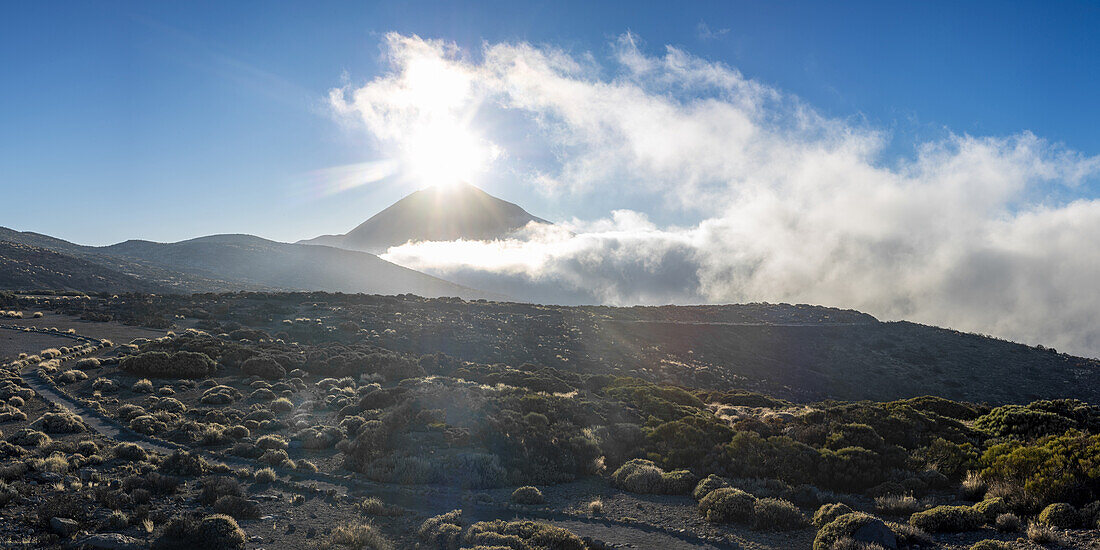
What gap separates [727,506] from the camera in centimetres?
1186

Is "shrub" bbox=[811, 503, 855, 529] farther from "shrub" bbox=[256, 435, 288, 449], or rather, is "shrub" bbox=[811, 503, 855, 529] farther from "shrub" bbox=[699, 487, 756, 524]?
"shrub" bbox=[256, 435, 288, 449]

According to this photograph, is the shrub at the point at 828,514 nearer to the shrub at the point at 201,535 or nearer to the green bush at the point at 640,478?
the green bush at the point at 640,478

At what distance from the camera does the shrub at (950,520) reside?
9.83m

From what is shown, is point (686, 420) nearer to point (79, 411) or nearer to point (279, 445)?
point (279, 445)

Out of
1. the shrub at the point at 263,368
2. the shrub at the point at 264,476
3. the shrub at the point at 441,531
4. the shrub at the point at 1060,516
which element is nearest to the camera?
the shrub at the point at 1060,516

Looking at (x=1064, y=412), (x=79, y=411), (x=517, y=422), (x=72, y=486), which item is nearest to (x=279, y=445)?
(x=72, y=486)

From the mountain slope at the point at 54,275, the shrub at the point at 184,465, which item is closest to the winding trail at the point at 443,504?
the shrub at the point at 184,465

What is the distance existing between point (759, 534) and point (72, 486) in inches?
613

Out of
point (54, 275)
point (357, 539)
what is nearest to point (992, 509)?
point (357, 539)

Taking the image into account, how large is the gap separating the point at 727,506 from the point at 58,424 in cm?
2060

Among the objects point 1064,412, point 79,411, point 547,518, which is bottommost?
point 79,411

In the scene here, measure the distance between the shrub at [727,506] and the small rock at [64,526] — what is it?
13.0 meters

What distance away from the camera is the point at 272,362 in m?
28.5

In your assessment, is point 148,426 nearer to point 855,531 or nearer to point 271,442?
point 271,442
